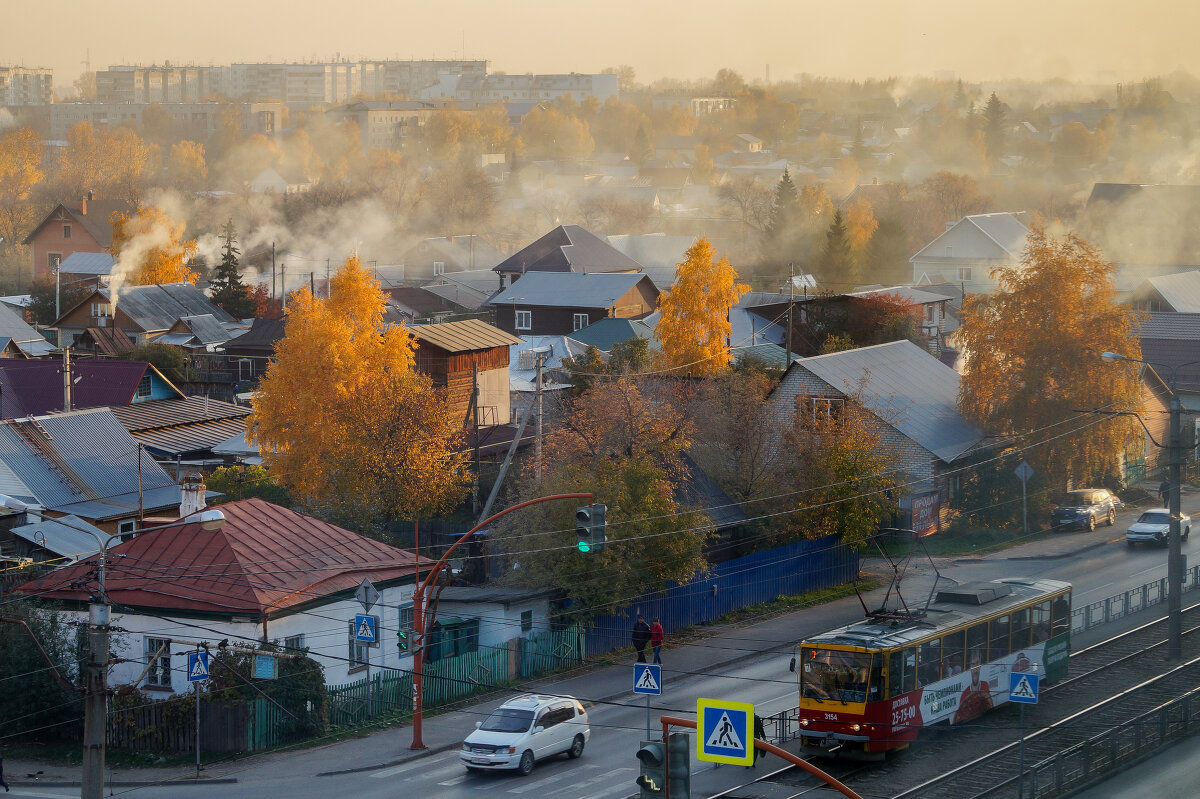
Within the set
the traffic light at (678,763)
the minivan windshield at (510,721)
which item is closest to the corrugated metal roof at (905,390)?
the minivan windshield at (510,721)

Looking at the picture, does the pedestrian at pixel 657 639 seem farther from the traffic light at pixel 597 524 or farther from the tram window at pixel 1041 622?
the traffic light at pixel 597 524

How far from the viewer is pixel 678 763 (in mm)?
13438

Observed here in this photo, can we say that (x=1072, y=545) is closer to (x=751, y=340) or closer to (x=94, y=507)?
(x=751, y=340)

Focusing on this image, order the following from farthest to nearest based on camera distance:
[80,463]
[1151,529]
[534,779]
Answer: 1. [1151,529]
2. [80,463]
3. [534,779]

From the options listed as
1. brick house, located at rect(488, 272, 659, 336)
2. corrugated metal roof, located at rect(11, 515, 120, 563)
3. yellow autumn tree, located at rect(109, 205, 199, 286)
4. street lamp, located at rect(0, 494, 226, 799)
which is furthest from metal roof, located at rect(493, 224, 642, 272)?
street lamp, located at rect(0, 494, 226, 799)

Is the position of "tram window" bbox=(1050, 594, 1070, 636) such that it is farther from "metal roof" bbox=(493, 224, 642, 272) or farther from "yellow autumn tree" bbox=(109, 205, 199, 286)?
"yellow autumn tree" bbox=(109, 205, 199, 286)

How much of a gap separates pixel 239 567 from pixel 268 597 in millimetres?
1113

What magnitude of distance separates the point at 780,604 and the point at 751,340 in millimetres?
25604

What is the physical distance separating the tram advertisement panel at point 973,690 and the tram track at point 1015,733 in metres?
0.35

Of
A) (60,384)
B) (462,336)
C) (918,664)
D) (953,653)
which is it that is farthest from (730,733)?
(60,384)

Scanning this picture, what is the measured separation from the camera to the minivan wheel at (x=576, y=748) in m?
24.9

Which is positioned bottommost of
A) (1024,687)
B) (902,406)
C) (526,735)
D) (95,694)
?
(526,735)

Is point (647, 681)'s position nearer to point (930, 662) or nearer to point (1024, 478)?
point (930, 662)

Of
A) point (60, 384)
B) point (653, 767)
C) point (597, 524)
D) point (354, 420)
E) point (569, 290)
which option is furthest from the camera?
point (569, 290)
